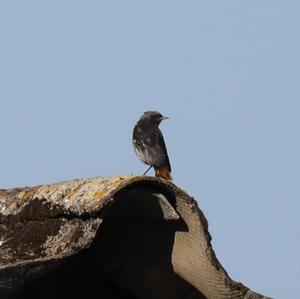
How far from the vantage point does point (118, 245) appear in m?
5.70

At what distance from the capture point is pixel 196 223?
215 inches

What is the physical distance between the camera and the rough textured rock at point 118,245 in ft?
17.5

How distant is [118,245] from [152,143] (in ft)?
22.8

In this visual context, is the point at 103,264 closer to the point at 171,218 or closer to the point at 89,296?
the point at 89,296

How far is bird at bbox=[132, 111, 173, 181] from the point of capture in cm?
1223

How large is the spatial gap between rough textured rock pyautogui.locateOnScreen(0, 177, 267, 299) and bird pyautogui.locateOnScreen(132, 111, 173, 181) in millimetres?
6187

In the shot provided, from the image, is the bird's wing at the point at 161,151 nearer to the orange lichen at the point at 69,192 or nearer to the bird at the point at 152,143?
the bird at the point at 152,143

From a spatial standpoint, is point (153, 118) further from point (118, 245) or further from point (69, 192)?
point (118, 245)

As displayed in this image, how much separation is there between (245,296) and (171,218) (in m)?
0.49

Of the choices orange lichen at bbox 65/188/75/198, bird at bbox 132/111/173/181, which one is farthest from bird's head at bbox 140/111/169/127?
orange lichen at bbox 65/188/75/198

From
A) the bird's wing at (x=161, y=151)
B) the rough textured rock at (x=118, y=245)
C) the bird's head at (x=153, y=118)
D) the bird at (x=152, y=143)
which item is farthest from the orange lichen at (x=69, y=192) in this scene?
the bird's head at (x=153, y=118)

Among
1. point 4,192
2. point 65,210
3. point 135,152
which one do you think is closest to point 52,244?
point 65,210

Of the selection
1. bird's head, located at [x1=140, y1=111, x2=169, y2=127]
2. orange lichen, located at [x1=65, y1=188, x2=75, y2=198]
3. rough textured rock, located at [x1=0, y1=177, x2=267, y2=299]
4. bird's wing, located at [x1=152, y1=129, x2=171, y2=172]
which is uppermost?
orange lichen, located at [x1=65, y1=188, x2=75, y2=198]

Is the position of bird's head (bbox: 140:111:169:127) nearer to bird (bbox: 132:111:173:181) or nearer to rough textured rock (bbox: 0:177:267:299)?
bird (bbox: 132:111:173:181)
